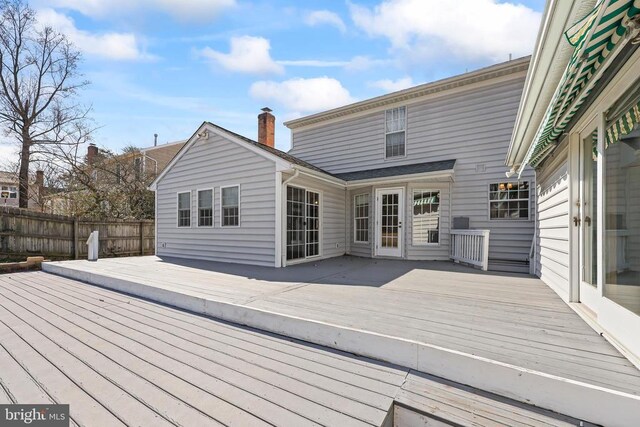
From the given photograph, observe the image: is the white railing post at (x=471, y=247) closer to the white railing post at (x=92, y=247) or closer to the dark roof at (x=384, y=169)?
the dark roof at (x=384, y=169)

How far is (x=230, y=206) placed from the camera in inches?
301

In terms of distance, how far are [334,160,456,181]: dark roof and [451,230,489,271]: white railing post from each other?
1.75 m

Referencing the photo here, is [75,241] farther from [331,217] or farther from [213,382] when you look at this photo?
[213,382]

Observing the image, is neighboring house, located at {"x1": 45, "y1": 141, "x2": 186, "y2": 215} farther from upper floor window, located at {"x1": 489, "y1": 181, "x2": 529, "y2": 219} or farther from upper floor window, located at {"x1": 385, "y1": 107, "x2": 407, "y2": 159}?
upper floor window, located at {"x1": 489, "y1": 181, "x2": 529, "y2": 219}

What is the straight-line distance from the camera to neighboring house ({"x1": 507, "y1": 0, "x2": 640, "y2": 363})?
5.56 ft

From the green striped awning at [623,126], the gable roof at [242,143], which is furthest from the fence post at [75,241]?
the green striped awning at [623,126]

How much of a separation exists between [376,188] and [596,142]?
5.78 m

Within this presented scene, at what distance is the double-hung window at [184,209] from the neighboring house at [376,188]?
0.10 feet

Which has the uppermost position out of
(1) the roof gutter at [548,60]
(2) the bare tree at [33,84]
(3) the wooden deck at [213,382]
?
(2) the bare tree at [33,84]

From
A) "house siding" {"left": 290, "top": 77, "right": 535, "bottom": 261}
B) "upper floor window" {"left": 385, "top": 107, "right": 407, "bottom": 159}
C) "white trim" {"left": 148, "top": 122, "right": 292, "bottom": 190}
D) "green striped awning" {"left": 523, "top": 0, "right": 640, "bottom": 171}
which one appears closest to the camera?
"green striped awning" {"left": 523, "top": 0, "right": 640, "bottom": 171}

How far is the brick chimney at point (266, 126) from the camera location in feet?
39.1

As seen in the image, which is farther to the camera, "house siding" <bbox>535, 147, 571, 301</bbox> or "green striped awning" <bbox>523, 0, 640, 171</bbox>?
"house siding" <bbox>535, 147, 571, 301</bbox>

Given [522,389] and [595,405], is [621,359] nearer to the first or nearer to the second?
[595,405]

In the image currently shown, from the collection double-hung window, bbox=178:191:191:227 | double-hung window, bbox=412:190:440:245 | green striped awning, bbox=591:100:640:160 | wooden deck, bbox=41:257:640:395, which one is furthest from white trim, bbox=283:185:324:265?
green striped awning, bbox=591:100:640:160
